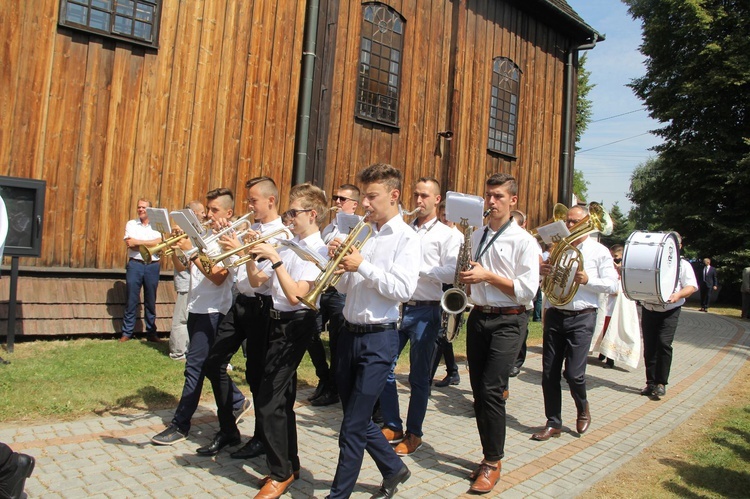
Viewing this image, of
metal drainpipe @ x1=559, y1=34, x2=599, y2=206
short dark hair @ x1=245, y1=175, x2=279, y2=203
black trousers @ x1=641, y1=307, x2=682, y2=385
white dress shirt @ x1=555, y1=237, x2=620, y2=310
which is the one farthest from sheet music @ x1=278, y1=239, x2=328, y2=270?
metal drainpipe @ x1=559, y1=34, x2=599, y2=206

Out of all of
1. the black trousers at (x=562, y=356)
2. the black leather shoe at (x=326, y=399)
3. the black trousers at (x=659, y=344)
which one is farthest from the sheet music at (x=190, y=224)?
the black trousers at (x=659, y=344)

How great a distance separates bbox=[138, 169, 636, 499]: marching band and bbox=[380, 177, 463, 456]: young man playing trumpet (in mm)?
12

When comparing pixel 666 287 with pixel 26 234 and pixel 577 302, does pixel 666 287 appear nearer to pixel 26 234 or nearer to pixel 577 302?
pixel 577 302

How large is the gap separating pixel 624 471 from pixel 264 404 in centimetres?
298

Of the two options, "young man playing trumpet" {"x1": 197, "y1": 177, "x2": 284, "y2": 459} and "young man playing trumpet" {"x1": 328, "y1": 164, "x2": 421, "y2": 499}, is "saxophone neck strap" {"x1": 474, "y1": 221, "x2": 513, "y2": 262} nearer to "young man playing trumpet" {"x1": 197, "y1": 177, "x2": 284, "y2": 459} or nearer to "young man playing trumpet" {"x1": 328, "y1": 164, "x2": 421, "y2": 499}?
"young man playing trumpet" {"x1": 328, "y1": 164, "x2": 421, "y2": 499}

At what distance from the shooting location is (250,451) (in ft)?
14.9

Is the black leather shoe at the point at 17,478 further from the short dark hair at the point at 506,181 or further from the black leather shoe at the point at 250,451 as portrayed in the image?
the short dark hair at the point at 506,181

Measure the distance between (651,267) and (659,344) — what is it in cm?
113

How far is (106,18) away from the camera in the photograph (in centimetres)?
820

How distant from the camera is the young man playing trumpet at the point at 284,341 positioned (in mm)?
3783

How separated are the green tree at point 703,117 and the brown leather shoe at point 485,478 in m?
23.3

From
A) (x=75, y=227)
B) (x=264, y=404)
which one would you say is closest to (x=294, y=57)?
(x=75, y=227)

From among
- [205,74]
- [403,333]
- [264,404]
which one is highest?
[205,74]

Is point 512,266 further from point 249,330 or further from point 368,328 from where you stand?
point 249,330
